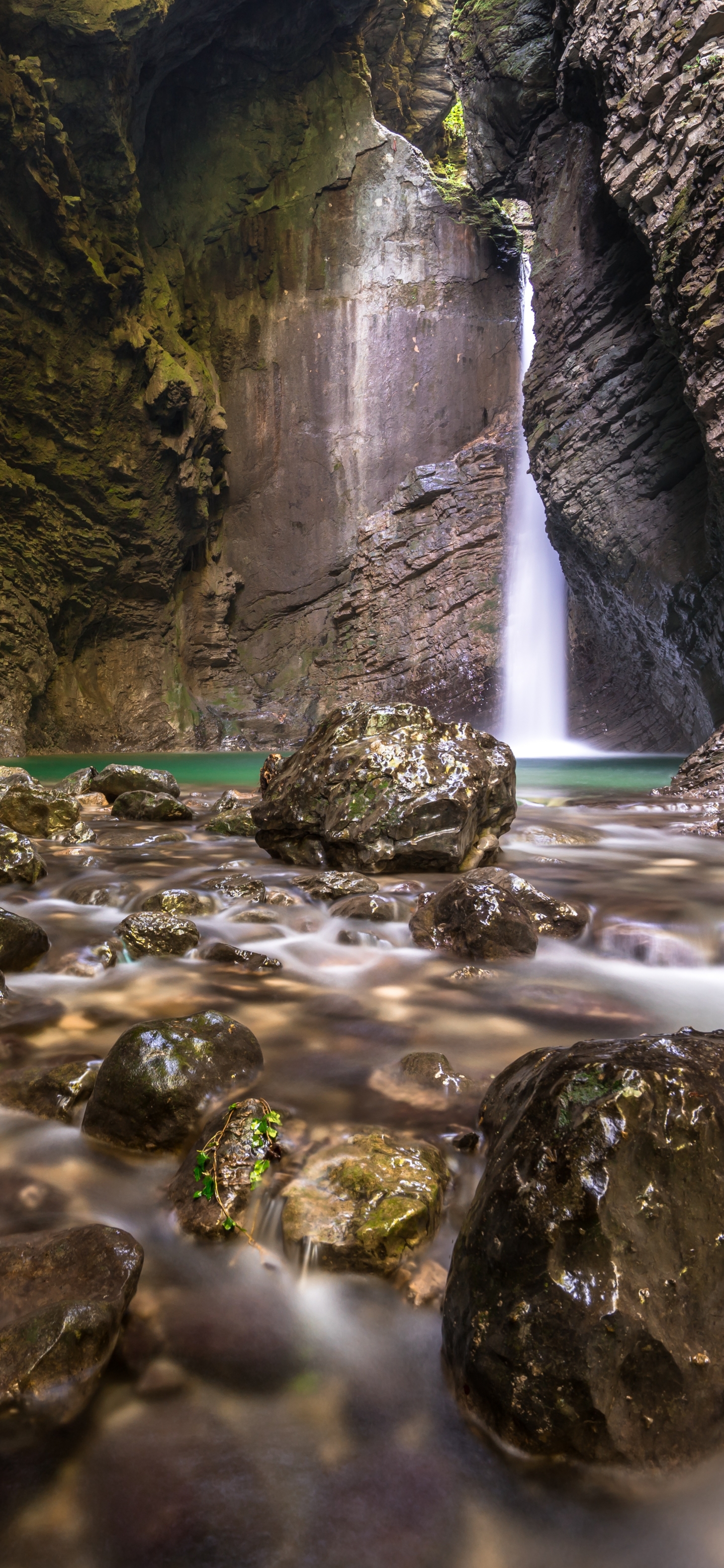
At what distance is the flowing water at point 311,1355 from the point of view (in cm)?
105

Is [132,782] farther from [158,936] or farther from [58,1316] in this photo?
[58,1316]

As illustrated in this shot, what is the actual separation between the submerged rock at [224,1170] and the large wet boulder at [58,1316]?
0.17m

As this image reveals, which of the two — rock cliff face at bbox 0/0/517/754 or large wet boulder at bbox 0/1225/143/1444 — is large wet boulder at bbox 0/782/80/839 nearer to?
large wet boulder at bbox 0/1225/143/1444

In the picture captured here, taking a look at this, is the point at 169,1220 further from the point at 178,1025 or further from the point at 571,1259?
the point at 571,1259

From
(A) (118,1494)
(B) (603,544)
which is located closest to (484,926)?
(A) (118,1494)

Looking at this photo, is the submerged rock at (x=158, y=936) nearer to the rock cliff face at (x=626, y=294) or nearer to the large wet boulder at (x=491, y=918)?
the large wet boulder at (x=491, y=918)

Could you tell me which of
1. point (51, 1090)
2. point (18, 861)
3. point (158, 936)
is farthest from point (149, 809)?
point (51, 1090)

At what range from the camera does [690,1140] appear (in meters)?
1.25

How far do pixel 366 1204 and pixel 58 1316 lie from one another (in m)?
0.59

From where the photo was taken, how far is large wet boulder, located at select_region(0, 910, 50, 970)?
303cm

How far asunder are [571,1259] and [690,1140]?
26 cm

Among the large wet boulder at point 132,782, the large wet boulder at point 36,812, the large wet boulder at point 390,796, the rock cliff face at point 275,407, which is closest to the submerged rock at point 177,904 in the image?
the large wet boulder at point 390,796

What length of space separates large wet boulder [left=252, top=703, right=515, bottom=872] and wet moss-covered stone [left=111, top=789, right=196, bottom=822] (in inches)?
64.2

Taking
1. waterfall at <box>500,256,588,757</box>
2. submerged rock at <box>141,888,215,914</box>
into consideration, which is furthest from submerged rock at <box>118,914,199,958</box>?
waterfall at <box>500,256,588,757</box>
